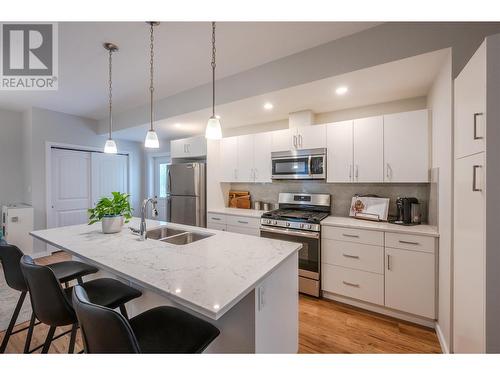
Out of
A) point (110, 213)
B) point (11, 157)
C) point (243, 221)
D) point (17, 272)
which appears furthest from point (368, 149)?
point (11, 157)

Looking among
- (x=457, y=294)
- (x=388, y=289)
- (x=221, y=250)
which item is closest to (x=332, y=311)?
(x=388, y=289)

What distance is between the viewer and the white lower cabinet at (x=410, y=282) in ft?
6.68

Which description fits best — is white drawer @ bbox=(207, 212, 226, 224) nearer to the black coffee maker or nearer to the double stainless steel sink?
the double stainless steel sink

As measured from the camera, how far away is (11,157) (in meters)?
4.03

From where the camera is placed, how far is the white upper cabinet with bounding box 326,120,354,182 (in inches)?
106

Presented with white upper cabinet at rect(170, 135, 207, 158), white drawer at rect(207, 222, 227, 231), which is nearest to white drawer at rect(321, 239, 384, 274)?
white drawer at rect(207, 222, 227, 231)

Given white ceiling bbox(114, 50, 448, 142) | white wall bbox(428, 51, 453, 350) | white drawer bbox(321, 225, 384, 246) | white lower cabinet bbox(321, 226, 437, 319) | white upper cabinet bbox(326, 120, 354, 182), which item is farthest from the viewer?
white upper cabinet bbox(326, 120, 354, 182)

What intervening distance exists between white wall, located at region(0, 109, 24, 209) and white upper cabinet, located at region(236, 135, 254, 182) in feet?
13.3

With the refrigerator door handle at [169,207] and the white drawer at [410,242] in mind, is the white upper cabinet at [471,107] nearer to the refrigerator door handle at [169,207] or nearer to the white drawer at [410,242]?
→ the white drawer at [410,242]

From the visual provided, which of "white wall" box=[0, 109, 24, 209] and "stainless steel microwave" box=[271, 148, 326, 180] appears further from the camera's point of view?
"white wall" box=[0, 109, 24, 209]

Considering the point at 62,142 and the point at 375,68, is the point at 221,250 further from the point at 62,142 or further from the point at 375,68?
the point at 62,142

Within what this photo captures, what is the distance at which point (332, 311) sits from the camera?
7.79 feet
